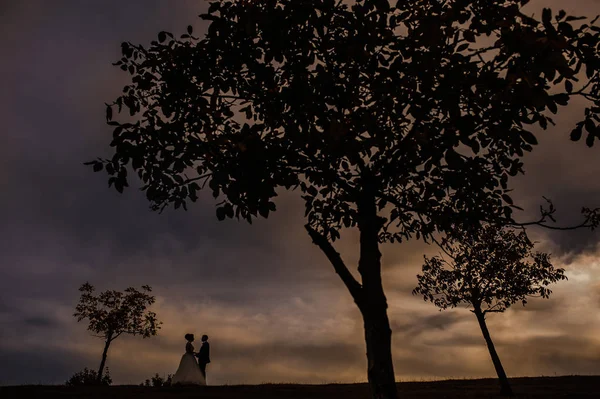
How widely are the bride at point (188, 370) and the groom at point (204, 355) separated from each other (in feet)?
2.57

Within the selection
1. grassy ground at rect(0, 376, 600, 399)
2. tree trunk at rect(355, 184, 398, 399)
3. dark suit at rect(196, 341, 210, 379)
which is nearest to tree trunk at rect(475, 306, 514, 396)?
grassy ground at rect(0, 376, 600, 399)

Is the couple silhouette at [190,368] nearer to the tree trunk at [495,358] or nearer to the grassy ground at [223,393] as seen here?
the grassy ground at [223,393]

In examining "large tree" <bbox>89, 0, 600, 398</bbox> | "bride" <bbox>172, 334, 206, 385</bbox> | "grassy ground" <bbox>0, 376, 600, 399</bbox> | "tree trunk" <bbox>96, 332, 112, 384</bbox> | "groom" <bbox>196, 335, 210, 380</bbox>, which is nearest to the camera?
"large tree" <bbox>89, 0, 600, 398</bbox>

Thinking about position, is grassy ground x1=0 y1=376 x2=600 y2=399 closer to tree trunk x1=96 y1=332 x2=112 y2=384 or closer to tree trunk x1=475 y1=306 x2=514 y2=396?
tree trunk x1=475 y1=306 x2=514 y2=396

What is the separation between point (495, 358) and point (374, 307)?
22.0m

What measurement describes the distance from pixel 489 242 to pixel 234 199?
82.6ft

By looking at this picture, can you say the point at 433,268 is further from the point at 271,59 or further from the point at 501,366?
the point at 271,59

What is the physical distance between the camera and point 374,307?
1283cm

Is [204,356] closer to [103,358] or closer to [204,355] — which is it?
[204,355]

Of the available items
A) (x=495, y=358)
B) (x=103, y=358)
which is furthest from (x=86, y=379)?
(x=495, y=358)

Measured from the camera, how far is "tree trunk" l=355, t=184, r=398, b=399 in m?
12.3

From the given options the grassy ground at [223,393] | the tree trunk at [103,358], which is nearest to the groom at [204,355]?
the grassy ground at [223,393]

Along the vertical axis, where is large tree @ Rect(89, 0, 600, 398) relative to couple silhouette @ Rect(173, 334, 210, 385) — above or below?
above

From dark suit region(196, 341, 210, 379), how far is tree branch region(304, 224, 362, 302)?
20.3 meters
